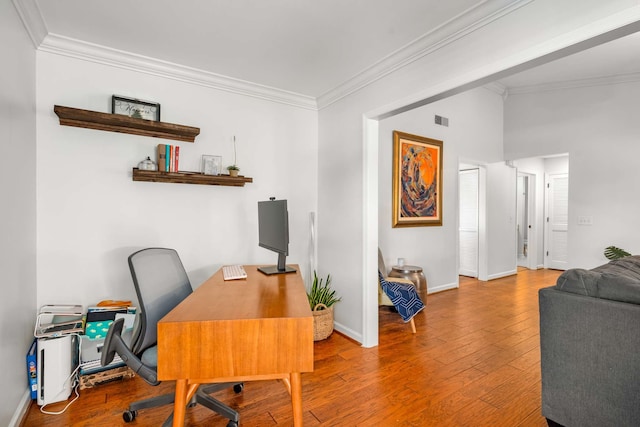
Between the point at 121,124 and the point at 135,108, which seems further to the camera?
the point at 135,108

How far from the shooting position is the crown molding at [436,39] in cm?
180

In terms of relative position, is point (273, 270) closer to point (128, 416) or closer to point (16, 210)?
point (128, 416)

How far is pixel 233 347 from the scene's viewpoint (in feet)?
4.30

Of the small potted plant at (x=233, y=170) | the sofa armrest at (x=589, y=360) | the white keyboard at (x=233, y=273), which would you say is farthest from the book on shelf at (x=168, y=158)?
the sofa armrest at (x=589, y=360)

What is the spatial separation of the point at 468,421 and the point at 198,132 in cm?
292

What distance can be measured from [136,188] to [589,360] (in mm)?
3240

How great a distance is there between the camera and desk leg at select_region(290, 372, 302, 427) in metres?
1.36

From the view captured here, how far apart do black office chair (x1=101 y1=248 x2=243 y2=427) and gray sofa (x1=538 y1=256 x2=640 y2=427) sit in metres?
1.73

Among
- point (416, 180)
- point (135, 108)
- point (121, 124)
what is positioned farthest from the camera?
point (416, 180)

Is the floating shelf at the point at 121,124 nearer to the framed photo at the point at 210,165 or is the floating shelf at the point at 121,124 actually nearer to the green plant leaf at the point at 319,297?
the framed photo at the point at 210,165

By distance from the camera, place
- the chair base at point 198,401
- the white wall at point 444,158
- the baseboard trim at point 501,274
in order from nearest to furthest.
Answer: the chair base at point 198,401 → the white wall at point 444,158 → the baseboard trim at point 501,274

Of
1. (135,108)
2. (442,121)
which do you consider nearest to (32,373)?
(135,108)

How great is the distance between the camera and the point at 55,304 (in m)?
2.31

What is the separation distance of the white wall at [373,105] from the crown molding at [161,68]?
0.57 m
